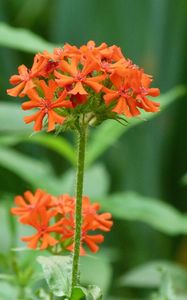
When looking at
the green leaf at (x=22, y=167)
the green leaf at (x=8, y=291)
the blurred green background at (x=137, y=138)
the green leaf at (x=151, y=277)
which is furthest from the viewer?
the blurred green background at (x=137, y=138)

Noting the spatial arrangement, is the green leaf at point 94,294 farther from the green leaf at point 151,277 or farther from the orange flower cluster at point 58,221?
the green leaf at point 151,277

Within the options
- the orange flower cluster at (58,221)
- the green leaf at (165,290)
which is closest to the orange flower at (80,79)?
the orange flower cluster at (58,221)

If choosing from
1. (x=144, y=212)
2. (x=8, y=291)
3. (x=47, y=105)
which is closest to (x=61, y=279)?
(x=47, y=105)

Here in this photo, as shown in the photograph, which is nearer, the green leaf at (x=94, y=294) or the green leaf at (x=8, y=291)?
the green leaf at (x=94, y=294)

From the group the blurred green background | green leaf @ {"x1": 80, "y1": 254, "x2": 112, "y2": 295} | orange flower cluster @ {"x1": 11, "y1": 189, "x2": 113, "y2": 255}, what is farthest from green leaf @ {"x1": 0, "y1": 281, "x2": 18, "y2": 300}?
the blurred green background

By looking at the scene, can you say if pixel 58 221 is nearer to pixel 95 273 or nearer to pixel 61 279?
pixel 61 279

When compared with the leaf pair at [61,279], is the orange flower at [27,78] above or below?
above
